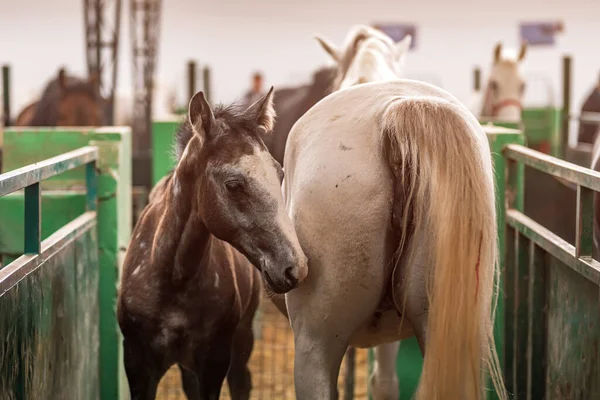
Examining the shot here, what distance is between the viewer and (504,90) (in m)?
7.54

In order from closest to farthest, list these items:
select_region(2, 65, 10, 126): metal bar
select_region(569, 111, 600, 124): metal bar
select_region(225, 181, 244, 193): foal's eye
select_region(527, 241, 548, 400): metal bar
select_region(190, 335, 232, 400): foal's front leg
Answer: select_region(225, 181, 244, 193): foal's eye < select_region(190, 335, 232, 400): foal's front leg < select_region(527, 241, 548, 400): metal bar < select_region(569, 111, 600, 124): metal bar < select_region(2, 65, 10, 126): metal bar

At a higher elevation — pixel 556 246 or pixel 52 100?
pixel 52 100

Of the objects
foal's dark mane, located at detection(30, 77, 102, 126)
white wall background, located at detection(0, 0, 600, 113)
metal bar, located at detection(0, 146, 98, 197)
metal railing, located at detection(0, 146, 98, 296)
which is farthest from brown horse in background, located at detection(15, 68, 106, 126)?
white wall background, located at detection(0, 0, 600, 113)

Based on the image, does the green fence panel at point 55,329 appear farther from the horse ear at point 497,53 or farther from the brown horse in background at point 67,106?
the horse ear at point 497,53

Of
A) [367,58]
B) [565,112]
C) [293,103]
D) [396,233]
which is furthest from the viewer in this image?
[565,112]

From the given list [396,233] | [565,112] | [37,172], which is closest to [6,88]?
[565,112]

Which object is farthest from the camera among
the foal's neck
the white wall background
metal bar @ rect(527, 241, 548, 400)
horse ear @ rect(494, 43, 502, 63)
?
the white wall background

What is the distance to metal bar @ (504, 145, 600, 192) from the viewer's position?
7.73 feet

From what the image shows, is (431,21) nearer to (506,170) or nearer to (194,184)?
(506,170)

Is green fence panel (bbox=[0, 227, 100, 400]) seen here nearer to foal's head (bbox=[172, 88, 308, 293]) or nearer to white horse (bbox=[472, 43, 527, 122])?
foal's head (bbox=[172, 88, 308, 293])

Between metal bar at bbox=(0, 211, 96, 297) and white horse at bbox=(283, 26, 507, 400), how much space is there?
2.43 ft

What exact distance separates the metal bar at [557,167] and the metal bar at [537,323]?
12.7 inches

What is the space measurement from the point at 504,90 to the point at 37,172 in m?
5.66

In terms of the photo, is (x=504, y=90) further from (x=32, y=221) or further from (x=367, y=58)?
(x=32, y=221)
